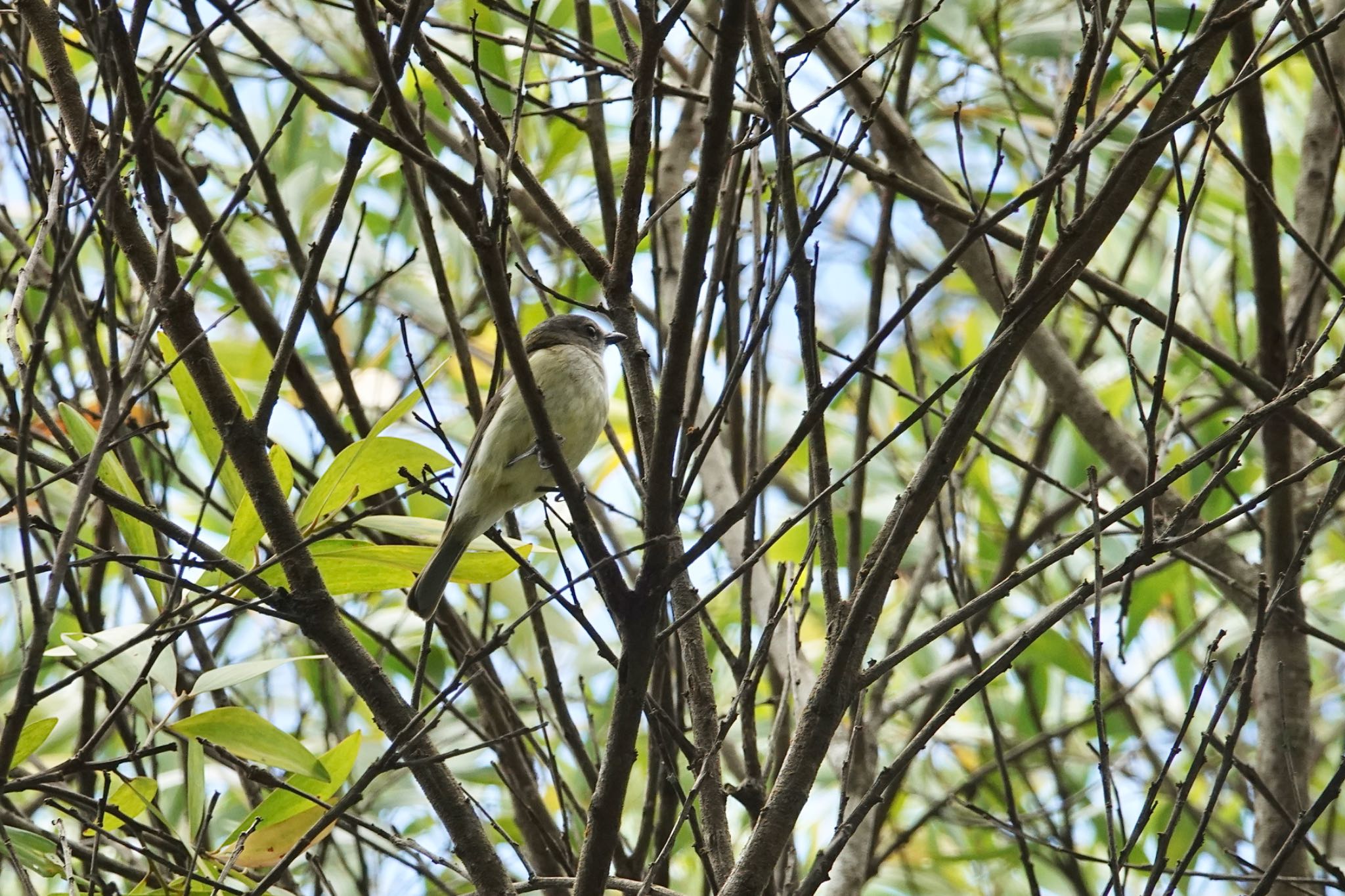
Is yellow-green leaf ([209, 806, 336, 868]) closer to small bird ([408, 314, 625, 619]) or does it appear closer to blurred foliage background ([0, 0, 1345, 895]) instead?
blurred foliage background ([0, 0, 1345, 895])

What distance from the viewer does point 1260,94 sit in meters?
3.77

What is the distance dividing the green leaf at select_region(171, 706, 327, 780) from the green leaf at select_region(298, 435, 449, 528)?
45cm

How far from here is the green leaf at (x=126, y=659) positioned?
8.25ft

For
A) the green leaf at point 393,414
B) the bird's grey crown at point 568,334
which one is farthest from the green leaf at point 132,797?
the bird's grey crown at point 568,334

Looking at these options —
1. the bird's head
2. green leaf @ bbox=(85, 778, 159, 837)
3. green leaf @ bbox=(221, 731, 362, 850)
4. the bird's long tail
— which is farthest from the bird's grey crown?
green leaf @ bbox=(85, 778, 159, 837)

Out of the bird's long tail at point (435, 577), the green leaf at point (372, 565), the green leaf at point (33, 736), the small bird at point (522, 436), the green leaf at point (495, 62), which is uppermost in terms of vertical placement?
Answer: the green leaf at point (495, 62)

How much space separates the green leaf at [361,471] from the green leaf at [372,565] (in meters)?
0.08

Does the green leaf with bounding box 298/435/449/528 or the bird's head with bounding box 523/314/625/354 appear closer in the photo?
the green leaf with bounding box 298/435/449/528

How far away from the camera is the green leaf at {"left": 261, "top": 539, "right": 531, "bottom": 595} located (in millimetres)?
2830

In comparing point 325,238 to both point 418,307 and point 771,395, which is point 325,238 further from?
point 771,395

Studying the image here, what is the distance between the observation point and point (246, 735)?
266 cm

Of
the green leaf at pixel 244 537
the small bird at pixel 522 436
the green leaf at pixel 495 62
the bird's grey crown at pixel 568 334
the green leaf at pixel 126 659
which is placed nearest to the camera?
the green leaf at pixel 126 659

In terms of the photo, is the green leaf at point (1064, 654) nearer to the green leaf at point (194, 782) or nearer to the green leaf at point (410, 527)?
the green leaf at point (410, 527)

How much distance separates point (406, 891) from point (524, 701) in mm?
973
